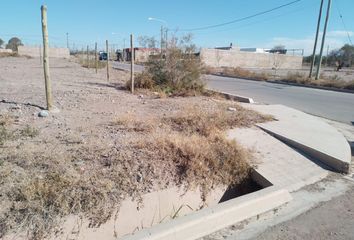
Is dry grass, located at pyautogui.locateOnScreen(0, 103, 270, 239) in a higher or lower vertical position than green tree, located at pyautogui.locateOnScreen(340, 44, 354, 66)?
lower

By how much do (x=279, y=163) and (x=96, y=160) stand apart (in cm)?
295

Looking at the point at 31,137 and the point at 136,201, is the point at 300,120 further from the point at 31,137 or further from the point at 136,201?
the point at 31,137

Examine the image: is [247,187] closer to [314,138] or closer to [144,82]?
[314,138]

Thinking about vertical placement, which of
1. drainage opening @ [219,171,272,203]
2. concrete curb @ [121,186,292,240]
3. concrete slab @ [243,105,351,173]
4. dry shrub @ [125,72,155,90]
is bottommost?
drainage opening @ [219,171,272,203]

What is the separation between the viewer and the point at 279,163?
4.74m

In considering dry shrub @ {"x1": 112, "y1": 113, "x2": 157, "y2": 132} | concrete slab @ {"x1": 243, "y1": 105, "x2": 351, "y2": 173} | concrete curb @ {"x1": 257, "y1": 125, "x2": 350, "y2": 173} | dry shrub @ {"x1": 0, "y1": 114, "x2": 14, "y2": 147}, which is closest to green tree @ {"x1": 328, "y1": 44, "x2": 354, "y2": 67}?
concrete slab @ {"x1": 243, "y1": 105, "x2": 351, "y2": 173}

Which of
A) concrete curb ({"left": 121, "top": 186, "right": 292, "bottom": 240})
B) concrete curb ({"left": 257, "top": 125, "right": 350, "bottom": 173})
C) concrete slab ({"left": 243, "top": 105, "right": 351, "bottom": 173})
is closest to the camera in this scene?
concrete curb ({"left": 121, "top": 186, "right": 292, "bottom": 240})

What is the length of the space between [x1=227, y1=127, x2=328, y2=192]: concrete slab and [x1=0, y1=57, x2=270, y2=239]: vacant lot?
319 mm

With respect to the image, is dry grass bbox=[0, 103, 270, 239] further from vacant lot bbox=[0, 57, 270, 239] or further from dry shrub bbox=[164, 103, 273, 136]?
dry shrub bbox=[164, 103, 273, 136]

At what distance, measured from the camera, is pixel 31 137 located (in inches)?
187

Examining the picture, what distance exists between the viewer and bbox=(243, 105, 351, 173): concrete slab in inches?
193

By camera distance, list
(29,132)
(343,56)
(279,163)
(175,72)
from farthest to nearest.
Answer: (343,56) < (175,72) < (29,132) < (279,163)

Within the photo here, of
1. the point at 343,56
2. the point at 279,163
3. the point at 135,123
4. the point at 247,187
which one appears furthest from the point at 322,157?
the point at 343,56

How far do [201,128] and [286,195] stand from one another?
7.62ft
